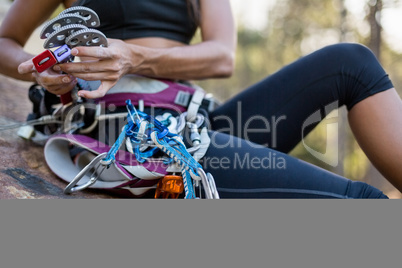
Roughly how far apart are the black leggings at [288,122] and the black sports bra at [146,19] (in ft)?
1.01

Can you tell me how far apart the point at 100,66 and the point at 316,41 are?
250 inches

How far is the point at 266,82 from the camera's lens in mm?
1405

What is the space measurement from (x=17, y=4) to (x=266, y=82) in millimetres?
→ 833

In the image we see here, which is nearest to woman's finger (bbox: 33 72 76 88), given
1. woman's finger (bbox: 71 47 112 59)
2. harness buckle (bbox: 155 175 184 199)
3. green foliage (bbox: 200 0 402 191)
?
woman's finger (bbox: 71 47 112 59)

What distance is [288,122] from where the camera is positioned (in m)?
1.40

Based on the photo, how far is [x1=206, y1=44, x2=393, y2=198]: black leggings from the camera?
1.10 m

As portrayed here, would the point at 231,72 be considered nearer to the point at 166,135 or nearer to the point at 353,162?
the point at 166,135

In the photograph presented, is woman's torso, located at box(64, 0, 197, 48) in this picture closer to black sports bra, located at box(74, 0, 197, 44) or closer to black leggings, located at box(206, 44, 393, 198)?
black sports bra, located at box(74, 0, 197, 44)

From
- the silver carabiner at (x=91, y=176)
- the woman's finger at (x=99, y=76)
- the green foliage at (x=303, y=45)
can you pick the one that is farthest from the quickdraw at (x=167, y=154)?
the green foliage at (x=303, y=45)

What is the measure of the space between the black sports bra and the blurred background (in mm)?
217

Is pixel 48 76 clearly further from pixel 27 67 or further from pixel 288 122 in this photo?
pixel 288 122

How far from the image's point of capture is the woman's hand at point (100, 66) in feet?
3.14

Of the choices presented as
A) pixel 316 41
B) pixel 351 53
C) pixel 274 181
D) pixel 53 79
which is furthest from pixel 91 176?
pixel 316 41

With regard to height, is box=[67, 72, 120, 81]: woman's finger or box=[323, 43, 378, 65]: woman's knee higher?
box=[323, 43, 378, 65]: woman's knee
